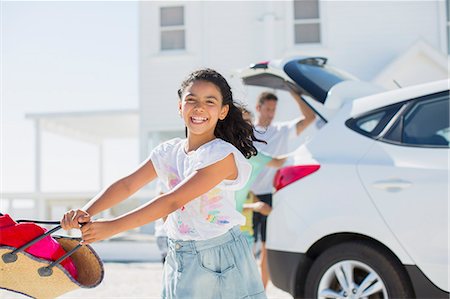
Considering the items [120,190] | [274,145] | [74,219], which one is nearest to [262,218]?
[274,145]

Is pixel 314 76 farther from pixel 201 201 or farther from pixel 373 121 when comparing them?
pixel 201 201

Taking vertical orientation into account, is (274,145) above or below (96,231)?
above

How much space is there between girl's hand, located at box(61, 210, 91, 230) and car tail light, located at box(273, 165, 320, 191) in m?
2.11

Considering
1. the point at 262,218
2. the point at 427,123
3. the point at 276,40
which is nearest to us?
the point at 427,123

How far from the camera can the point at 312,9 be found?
13148 mm

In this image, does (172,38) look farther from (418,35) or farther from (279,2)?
(418,35)

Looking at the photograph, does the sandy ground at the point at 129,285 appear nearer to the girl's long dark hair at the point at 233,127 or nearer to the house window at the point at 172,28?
the girl's long dark hair at the point at 233,127

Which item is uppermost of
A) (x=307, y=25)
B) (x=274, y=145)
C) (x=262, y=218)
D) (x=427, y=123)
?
(x=307, y=25)

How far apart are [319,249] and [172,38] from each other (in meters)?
9.90

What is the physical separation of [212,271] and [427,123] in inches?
81.7

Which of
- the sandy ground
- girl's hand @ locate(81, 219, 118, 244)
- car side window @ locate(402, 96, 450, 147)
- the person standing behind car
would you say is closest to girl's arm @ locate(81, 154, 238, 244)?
girl's hand @ locate(81, 219, 118, 244)

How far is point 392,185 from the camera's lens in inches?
150

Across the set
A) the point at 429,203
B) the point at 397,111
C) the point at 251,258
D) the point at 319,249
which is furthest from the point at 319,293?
the point at 251,258

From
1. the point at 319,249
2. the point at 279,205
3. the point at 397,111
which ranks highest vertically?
the point at 397,111
